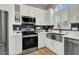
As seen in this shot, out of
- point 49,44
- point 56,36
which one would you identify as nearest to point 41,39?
point 49,44

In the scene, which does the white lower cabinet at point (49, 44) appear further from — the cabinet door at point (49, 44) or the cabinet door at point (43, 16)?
the cabinet door at point (43, 16)

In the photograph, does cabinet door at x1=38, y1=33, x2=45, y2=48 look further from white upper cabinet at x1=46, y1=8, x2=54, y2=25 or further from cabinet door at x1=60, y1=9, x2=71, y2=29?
cabinet door at x1=60, y1=9, x2=71, y2=29

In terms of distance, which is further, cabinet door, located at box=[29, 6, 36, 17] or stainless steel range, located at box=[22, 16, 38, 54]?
cabinet door, located at box=[29, 6, 36, 17]

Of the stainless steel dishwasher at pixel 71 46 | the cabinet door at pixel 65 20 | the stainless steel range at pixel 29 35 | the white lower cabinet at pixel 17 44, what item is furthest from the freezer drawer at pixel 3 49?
the cabinet door at pixel 65 20

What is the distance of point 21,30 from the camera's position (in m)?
3.28

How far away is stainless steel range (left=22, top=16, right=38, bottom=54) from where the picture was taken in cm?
306

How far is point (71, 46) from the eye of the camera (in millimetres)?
2113

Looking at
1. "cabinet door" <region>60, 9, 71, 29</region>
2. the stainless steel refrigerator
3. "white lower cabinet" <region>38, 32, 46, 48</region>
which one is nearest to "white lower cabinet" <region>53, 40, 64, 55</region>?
"cabinet door" <region>60, 9, 71, 29</region>

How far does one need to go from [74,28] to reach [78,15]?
1.16ft

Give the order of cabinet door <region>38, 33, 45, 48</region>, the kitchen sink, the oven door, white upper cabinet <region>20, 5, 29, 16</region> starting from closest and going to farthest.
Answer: the kitchen sink → the oven door → white upper cabinet <region>20, 5, 29, 16</region> → cabinet door <region>38, 33, 45, 48</region>

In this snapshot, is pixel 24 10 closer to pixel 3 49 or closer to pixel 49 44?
pixel 49 44

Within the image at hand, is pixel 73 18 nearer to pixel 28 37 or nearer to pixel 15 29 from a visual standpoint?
pixel 28 37

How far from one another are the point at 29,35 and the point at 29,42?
240 millimetres

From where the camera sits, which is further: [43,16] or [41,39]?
[41,39]
